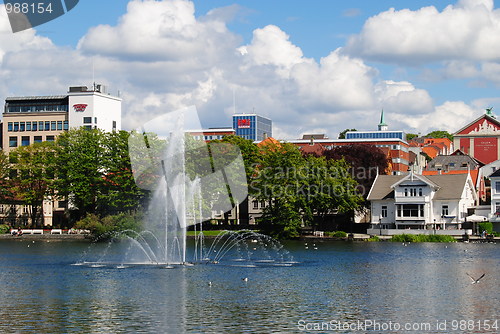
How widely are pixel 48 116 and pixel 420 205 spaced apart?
70740 millimetres

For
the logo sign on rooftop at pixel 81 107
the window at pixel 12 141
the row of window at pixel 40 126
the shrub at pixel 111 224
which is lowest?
the shrub at pixel 111 224

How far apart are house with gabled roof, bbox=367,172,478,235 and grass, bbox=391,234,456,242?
12.5 feet

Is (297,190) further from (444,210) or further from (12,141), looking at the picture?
(12,141)

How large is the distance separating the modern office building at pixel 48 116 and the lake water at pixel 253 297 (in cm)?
7607

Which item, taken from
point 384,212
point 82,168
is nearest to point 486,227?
point 384,212

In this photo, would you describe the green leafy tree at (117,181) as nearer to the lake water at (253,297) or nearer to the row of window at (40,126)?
the row of window at (40,126)

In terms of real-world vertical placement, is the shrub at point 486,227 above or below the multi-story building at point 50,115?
below

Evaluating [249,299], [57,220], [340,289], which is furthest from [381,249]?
[57,220]

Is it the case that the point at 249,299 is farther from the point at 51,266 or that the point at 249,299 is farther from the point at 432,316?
the point at 51,266

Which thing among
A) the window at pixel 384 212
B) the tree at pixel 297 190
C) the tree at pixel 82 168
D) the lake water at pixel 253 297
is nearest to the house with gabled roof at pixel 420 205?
the window at pixel 384 212

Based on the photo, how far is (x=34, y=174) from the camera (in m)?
110

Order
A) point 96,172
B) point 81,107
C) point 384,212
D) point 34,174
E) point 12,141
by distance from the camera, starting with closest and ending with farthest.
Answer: point 96,172
point 384,212
point 34,174
point 81,107
point 12,141

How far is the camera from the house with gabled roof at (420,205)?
102 meters

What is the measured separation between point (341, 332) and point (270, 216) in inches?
2646
